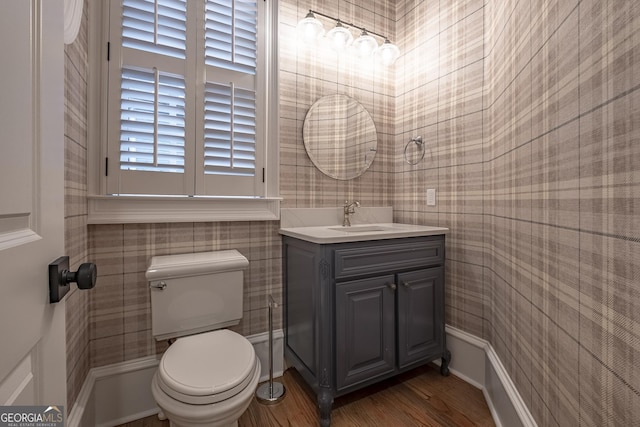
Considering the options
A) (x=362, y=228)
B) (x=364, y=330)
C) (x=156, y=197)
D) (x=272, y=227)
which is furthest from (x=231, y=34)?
(x=364, y=330)

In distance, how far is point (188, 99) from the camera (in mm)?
1563

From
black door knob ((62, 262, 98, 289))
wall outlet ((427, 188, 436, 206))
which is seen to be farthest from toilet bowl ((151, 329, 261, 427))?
wall outlet ((427, 188, 436, 206))

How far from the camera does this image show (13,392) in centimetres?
40

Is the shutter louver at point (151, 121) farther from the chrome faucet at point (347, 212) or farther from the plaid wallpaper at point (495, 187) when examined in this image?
the chrome faucet at point (347, 212)

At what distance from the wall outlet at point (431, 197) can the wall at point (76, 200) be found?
1.92 meters

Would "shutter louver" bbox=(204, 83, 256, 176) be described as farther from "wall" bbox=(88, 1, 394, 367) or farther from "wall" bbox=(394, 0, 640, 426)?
"wall" bbox=(394, 0, 640, 426)

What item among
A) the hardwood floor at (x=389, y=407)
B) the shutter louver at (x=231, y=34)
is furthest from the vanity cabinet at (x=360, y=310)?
the shutter louver at (x=231, y=34)

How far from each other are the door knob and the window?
1.07m

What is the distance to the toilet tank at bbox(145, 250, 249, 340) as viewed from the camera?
1.34 meters

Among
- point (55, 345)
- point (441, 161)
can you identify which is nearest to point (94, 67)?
point (55, 345)

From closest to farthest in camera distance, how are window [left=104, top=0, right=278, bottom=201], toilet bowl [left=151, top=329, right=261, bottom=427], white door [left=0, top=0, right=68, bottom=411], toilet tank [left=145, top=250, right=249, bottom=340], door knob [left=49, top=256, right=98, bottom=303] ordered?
white door [left=0, top=0, right=68, bottom=411], door knob [left=49, top=256, right=98, bottom=303], toilet bowl [left=151, top=329, right=261, bottom=427], toilet tank [left=145, top=250, right=249, bottom=340], window [left=104, top=0, right=278, bottom=201]

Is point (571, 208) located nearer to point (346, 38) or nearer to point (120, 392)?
point (346, 38)

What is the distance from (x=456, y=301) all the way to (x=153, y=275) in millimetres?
1710

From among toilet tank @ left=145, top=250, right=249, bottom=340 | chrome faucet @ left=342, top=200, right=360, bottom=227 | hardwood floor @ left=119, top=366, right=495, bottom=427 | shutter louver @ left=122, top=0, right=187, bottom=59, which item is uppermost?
shutter louver @ left=122, top=0, right=187, bottom=59
